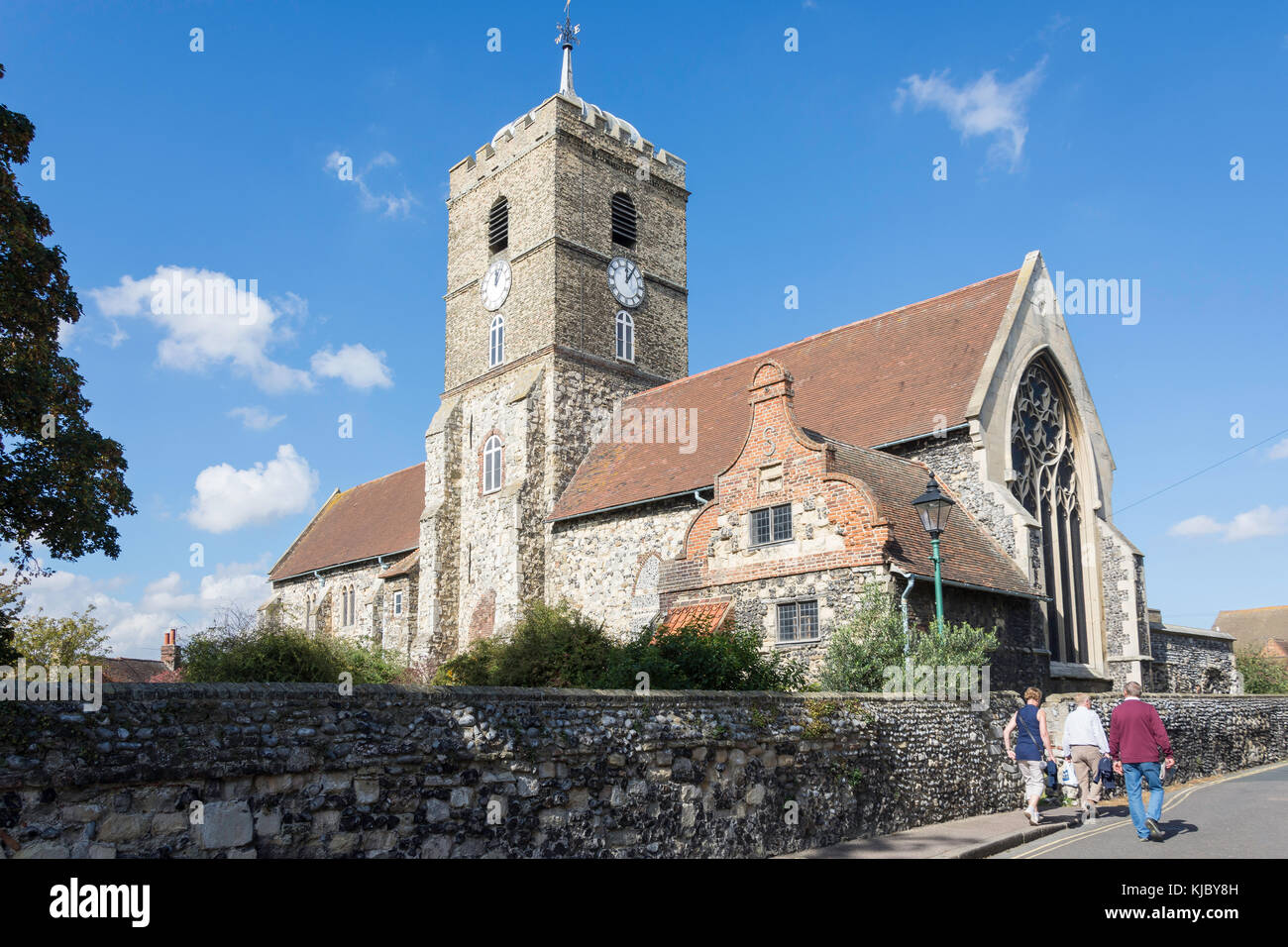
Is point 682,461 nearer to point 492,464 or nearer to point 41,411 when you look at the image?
point 492,464

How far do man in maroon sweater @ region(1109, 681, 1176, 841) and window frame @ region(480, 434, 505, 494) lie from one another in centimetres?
2300

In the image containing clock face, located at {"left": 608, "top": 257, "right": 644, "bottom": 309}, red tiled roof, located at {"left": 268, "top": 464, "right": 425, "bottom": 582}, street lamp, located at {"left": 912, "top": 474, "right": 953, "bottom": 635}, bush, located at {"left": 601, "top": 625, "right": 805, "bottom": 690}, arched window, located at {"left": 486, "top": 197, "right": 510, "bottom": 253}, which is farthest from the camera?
red tiled roof, located at {"left": 268, "top": 464, "right": 425, "bottom": 582}

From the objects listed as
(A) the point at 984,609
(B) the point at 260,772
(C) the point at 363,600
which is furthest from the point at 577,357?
(B) the point at 260,772

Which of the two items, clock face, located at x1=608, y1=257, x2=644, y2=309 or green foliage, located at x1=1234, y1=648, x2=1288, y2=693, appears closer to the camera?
green foliage, located at x1=1234, y1=648, x2=1288, y2=693

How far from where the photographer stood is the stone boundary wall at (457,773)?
6422mm

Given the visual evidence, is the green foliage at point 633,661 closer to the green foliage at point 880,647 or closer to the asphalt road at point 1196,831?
the green foliage at point 880,647

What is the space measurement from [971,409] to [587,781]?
49.9 ft

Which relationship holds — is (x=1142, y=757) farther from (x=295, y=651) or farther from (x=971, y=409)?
(x=295, y=651)

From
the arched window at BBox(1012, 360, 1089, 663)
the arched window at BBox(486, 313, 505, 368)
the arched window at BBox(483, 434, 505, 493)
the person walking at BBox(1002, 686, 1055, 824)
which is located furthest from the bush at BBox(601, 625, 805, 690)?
the arched window at BBox(486, 313, 505, 368)

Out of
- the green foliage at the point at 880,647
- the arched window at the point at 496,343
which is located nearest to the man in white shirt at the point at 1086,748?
the green foliage at the point at 880,647

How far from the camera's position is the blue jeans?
11.2 m

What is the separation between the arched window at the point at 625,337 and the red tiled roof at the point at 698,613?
53.7ft

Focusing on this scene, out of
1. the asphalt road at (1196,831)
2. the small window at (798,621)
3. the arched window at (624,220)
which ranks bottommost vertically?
the asphalt road at (1196,831)

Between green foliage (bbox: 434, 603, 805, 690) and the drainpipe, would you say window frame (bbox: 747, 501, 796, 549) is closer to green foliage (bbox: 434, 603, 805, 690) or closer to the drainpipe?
the drainpipe
